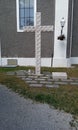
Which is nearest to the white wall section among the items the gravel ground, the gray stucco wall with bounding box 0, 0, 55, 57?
the gray stucco wall with bounding box 0, 0, 55, 57

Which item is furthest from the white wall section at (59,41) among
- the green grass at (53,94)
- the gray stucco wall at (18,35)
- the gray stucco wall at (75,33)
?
the green grass at (53,94)

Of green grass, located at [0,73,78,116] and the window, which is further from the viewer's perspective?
the window

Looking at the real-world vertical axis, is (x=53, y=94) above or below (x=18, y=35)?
below

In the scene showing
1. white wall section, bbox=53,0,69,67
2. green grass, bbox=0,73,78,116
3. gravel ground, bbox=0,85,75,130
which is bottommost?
gravel ground, bbox=0,85,75,130

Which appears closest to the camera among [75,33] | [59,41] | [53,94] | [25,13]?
[53,94]

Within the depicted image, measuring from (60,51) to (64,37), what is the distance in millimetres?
635

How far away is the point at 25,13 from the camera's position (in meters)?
8.94

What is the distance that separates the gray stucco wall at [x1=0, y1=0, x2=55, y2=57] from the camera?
8.66 m

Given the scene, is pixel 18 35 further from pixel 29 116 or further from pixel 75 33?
pixel 29 116

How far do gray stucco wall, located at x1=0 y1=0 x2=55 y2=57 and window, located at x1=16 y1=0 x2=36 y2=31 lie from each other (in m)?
0.19

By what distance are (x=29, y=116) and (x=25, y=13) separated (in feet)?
19.4

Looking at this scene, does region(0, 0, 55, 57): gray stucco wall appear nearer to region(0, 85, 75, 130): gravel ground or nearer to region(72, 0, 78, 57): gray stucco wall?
region(72, 0, 78, 57): gray stucco wall

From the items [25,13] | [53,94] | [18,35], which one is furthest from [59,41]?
[53,94]

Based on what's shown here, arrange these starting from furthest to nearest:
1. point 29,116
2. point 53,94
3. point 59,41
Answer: point 59,41 < point 53,94 < point 29,116
